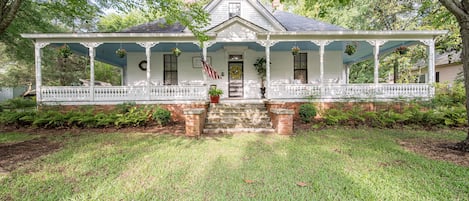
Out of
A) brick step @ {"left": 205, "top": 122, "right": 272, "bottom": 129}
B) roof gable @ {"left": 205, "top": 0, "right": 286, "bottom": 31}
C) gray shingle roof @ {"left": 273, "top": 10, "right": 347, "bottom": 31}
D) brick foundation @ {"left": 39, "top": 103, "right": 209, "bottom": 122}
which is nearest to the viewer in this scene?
brick step @ {"left": 205, "top": 122, "right": 272, "bottom": 129}

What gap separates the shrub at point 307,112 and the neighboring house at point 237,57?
0.84m

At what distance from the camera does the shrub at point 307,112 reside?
769 cm

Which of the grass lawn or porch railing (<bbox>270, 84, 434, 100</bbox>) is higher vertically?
porch railing (<bbox>270, 84, 434, 100</bbox>)

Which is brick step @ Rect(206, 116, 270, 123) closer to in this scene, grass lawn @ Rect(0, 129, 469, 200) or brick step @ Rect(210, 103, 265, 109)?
brick step @ Rect(210, 103, 265, 109)

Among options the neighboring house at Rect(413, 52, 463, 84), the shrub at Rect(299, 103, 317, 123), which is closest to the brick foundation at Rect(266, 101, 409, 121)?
the shrub at Rect(299, 103, 317, 123)

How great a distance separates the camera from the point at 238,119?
7.50 metres

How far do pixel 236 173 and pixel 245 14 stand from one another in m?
9.43

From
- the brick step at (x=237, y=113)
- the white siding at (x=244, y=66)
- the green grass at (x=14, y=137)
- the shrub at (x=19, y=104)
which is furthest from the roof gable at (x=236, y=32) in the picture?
the shrub at (x=19, y=104)

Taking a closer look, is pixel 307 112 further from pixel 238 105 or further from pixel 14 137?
pixel 14 137

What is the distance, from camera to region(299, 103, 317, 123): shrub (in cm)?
769

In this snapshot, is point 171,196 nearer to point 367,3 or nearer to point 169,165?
point 169,165

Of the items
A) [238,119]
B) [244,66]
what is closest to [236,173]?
[238,119]

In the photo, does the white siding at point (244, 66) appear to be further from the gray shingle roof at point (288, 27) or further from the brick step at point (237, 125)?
the brick step at point (237, 125)

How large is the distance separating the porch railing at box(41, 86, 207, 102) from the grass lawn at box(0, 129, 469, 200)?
3.44m
